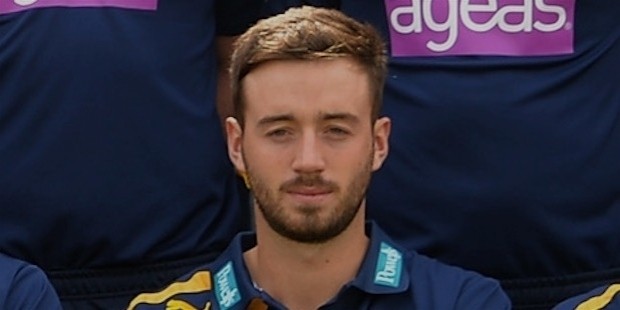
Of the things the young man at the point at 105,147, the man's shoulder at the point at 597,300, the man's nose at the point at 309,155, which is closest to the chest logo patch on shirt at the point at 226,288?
the man's nose at the point at 309,155

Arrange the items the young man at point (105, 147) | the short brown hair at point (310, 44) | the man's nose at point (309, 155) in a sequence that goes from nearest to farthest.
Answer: the man's nose at point (309, 155) → the short brown hair at point (310, 44) → the young man at point (105, 147)

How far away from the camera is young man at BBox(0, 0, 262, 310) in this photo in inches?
160

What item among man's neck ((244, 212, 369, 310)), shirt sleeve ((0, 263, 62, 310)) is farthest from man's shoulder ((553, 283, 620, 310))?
shirt sleeve ((0, 263, 62, 310))

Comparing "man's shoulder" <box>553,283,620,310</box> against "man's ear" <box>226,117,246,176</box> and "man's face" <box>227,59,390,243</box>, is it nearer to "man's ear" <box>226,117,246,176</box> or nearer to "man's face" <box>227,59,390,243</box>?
"man's face" <box>227,59,390,243</box>

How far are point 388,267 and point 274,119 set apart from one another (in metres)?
0.35

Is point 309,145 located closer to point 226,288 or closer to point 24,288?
point 226,288

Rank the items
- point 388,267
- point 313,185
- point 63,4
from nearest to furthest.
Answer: point 313,185
point 388,267
point 63,4

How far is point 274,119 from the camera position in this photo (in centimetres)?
371

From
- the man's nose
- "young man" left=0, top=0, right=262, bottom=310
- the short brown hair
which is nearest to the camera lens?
the man's nose

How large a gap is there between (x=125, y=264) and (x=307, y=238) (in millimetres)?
598

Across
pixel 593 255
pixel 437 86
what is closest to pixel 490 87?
pixel 437 86

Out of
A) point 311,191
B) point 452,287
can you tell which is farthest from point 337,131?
point 452,287

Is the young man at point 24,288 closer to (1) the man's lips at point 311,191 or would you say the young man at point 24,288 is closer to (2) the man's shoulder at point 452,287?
(1) the man's lips at point 311,191

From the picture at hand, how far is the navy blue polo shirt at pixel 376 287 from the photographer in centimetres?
373
